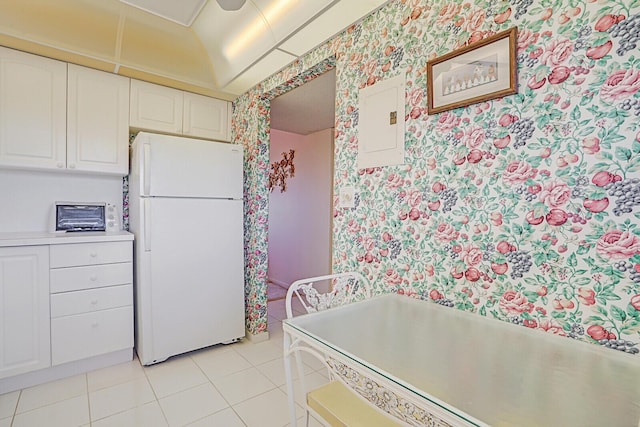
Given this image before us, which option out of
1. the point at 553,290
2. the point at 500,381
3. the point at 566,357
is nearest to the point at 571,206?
the point at 553,290

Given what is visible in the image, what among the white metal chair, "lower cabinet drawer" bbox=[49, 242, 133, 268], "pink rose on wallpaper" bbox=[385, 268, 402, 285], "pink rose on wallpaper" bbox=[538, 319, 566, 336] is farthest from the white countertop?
"pink rose on wallpaper" bbox=[538, 319, 566, 336]

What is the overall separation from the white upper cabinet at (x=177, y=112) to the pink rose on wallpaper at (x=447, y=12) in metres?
2.19

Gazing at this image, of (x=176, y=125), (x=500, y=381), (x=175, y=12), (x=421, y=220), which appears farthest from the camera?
(x=176, y=125)

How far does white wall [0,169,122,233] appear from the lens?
225 centimetres

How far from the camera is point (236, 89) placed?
2.67 metres

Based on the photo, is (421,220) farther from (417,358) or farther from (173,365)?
(173,365)

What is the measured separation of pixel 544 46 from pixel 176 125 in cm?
261

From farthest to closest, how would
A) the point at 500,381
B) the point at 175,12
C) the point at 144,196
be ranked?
the point at 144,196, the point at 175,12, the point at 500,381

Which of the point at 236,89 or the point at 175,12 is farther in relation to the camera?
the point at 236,89

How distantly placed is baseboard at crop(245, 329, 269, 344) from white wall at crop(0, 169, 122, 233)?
1.74 metres

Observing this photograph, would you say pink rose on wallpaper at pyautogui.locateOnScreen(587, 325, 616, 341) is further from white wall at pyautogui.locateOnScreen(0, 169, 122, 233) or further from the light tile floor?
white wall at pyautogui.locateOnScreen(0, 169, 122, 233)

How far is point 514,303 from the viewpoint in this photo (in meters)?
1.08

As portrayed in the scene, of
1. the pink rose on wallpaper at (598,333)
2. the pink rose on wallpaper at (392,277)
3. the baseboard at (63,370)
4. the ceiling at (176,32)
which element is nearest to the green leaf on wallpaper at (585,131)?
the pink rose on wallpaper at (598,333)

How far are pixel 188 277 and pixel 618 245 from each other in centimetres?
245
